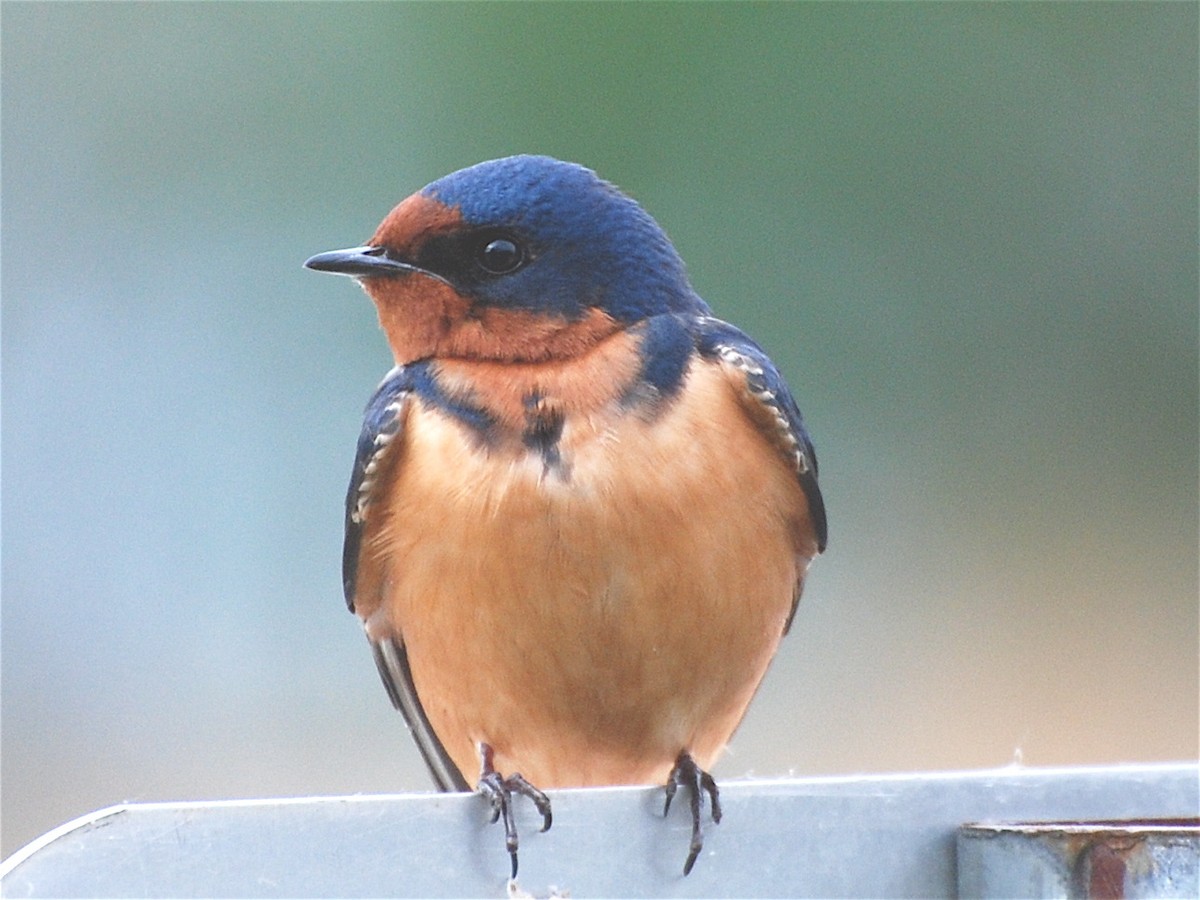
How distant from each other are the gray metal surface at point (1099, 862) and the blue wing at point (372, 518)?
34.5 inches

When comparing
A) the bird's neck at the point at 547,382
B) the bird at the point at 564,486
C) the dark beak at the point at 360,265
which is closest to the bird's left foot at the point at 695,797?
the bird at the point at 564,486

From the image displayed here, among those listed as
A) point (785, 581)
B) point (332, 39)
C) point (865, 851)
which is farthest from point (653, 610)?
point (332, 39)

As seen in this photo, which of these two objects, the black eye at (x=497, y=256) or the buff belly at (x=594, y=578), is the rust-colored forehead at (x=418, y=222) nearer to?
the black eye at (x=497, y=256)

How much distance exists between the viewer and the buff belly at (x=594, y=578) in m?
1.72

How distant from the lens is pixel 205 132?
3.77 m

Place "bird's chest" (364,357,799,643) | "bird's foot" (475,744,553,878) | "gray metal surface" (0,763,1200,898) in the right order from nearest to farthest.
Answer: "gray metal surface" (0,763,1200,898)
"bird's foot" (475,744,553,878)
"bird's chest" (364,357,799,643)

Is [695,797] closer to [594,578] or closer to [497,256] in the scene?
[594,578]

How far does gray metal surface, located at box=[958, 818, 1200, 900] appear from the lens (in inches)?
43.1

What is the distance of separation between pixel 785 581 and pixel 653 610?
226mm

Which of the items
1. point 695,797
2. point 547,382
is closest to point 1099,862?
point 695,797

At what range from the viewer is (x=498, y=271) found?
6.08 feet

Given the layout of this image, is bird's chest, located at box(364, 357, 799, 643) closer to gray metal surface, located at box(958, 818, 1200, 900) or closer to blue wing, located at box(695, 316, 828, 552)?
blue wing, located at box(695, 316, 828, 552)

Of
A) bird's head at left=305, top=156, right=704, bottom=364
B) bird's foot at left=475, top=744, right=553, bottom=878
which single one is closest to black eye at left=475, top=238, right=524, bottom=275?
bird's head at left=305, top=156, right=704, bottom=364

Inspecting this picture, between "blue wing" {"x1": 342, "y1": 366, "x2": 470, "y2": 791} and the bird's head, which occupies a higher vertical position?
the bird's head
